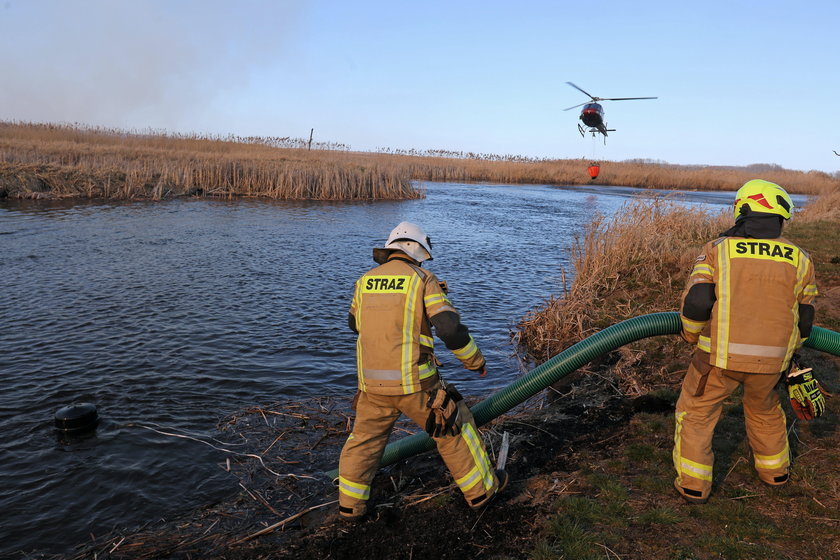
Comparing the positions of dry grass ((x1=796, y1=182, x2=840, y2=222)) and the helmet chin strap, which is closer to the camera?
the helmet chin strap

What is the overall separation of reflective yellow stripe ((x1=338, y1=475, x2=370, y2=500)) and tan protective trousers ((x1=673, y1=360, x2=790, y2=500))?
91.0 inches

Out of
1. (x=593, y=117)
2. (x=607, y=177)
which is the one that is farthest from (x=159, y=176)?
(x=607, y=177)

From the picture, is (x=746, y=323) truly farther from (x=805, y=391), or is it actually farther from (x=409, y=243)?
(x=409, y=243)

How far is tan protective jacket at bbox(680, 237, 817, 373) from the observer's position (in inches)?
149

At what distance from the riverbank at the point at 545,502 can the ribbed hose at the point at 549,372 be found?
250mm

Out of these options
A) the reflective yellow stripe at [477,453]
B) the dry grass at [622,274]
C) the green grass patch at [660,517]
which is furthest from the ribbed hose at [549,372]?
the dry grass at [622,274]

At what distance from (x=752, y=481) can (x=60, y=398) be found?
7.18 metres

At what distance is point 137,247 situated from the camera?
14.7 meters

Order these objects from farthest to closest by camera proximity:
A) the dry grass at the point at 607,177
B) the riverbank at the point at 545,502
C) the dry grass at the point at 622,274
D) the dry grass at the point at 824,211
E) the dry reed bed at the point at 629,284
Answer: the dry grass at the point at 607,177
the dry grass at the point at 824,211
the dry grass at the point at 622,274
the dry reed bed at the point at 629,284
the riverbank at the point at 545,502

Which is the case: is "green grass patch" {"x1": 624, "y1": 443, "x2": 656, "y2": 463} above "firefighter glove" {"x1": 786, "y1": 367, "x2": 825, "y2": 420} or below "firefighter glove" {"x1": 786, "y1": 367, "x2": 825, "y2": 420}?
below

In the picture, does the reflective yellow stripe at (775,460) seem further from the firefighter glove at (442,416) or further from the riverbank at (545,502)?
the firefighter glove at (442,416)

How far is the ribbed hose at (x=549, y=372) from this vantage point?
496cm

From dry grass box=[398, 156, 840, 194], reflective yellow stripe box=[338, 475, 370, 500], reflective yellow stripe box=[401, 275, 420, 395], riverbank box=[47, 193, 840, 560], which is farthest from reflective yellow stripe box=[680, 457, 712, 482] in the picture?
dry grass box=[398, 156, 840, 194]

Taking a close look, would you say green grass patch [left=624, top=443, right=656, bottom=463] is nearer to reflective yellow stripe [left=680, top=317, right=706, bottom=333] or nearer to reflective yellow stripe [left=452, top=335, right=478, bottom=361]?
reflective yellow stripe [left=680, top=317, right=706, bottom=333]
